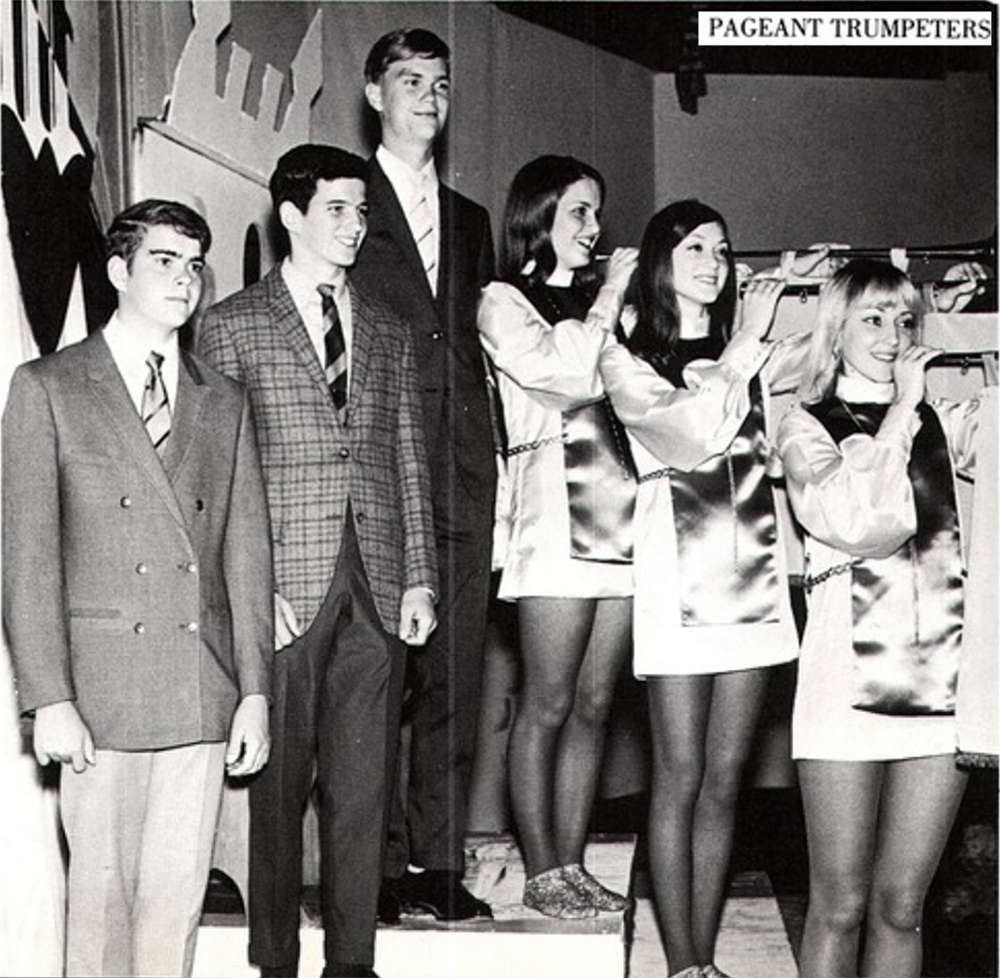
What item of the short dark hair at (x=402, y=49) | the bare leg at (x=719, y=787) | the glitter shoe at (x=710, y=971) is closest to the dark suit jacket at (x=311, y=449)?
the short dark hair at (x=402, y=49)

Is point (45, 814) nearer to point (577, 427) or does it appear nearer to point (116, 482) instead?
point (116, 482)

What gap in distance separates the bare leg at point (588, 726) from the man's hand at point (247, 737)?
63 cm

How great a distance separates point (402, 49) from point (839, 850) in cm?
160

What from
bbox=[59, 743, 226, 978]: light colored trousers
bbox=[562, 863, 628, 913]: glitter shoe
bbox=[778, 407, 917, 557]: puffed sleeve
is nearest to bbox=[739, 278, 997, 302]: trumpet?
bbox=[778, 407, 917, 557]: puffed sleeve

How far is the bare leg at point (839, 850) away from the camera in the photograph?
270 cm

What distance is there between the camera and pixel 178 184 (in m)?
3.04

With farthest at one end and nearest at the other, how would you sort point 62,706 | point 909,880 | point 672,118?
point 672,118, point 909,880, point 62,706

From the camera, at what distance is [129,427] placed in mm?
2525

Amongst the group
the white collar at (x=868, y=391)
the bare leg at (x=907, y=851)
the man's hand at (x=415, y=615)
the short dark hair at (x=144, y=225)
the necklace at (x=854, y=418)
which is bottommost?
the bare leg at (x=907, y=851)

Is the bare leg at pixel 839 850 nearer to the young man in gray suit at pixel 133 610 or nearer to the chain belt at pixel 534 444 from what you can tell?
the chain belt at pixel 534 444

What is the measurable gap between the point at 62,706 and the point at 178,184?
3.49 feet

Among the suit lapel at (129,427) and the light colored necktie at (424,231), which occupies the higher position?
the light colored necktie at (424,231)

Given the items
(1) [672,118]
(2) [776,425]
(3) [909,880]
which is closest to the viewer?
(3) [909,880]

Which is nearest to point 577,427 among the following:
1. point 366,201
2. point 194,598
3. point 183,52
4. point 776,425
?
point 776,425
